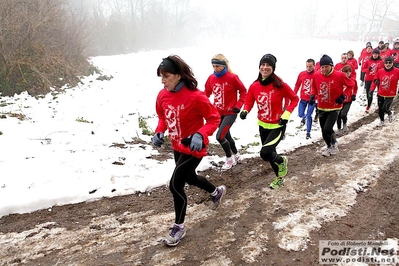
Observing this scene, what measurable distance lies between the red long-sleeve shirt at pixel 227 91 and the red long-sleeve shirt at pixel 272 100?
0.60 meters

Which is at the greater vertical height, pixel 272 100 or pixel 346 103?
pixel 272 100

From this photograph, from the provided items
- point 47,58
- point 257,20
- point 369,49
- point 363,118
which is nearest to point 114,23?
point 47,58

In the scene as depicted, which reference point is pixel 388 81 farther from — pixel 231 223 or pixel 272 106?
pixel 231 223

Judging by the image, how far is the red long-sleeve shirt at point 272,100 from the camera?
4.54 m

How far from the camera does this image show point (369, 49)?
41.4ft

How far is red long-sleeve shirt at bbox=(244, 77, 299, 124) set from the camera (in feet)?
14.9

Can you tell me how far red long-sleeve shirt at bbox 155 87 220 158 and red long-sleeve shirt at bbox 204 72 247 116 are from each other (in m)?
2.00

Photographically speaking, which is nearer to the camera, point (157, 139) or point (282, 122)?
point (157, 139)

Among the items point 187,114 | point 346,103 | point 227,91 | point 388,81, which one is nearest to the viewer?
point 187,114

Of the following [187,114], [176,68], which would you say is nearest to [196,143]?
[187,114]

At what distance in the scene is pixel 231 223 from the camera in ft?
12.7

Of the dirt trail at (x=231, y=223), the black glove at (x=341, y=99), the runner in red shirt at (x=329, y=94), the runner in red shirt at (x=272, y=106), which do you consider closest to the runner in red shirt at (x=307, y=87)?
the runner in red shirt at (x=329, y=94)

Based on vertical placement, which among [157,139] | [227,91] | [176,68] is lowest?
[157,139]

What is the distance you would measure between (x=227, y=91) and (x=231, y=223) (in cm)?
249
